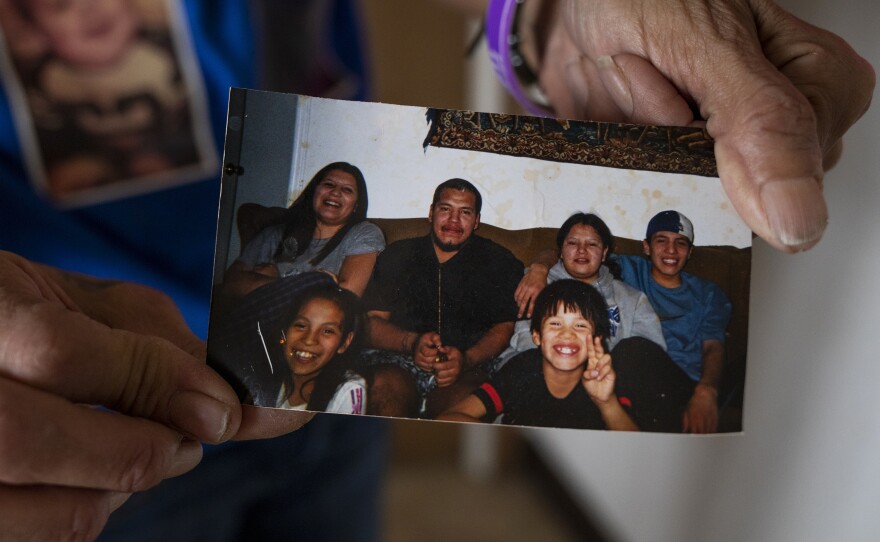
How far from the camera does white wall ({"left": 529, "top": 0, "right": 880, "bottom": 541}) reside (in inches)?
30.6

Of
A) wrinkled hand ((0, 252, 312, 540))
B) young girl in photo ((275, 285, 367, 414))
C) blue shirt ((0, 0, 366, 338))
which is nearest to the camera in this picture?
wrinkled hand ((0, 252, 312, 540))

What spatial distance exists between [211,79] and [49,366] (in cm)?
44

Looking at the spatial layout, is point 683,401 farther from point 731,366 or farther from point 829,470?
point 829,470

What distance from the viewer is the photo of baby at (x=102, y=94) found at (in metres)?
0.73

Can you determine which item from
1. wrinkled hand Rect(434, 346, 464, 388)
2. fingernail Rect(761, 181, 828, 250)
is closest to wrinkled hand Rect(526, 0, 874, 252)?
fingernail Rect(761, 181, 828, 250)

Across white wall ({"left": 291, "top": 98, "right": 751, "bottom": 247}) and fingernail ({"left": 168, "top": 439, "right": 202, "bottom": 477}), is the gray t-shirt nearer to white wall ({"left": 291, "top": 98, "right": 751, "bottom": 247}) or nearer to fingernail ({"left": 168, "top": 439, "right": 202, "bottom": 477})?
white wall ({"left": 291, "top": 98, "right": 751, "bottom": 247})

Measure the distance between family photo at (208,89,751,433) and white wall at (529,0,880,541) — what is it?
322mm

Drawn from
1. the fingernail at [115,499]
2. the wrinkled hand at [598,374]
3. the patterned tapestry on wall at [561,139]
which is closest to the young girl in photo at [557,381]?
the wrinkled hand at [598,374]

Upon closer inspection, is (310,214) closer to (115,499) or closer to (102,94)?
(115,499)

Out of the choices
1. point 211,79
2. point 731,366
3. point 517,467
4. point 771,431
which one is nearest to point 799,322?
point 771,431

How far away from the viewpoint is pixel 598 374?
56cm

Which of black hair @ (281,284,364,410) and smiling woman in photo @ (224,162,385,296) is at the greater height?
smiling woman in photo @ (224,162,385,296)

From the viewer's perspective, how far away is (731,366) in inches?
22.2

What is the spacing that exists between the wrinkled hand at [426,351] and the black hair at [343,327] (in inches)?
1.8
